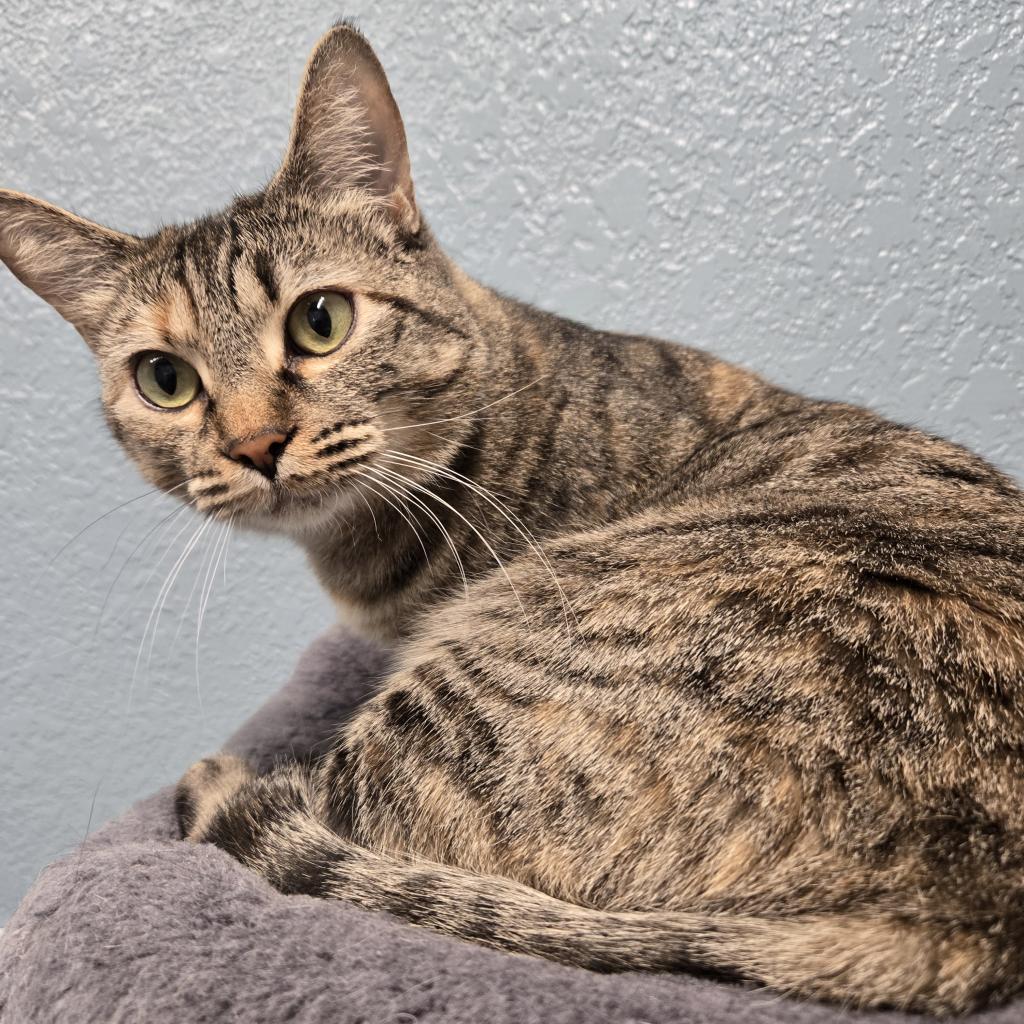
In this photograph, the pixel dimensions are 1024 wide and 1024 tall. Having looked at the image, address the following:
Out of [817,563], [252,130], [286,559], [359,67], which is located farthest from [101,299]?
[817,563]

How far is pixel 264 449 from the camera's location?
100 centimetres

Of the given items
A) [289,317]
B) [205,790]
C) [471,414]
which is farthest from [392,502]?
[205,790]

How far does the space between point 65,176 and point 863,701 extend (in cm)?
176

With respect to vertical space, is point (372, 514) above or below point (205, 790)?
above

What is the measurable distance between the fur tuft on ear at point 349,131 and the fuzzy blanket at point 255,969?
0.82 meters

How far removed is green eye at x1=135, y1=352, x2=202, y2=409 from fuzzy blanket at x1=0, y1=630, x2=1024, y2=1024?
52 cm

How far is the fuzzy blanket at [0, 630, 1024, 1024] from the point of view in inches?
25.4

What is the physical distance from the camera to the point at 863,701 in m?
0.74

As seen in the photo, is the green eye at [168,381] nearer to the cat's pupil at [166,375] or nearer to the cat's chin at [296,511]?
the cat's pupil at [166,375]

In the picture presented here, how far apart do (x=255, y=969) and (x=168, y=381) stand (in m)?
0.70

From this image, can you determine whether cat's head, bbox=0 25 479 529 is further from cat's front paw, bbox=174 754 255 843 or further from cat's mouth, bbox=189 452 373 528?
cat's front paw, bbox=174 754 255 843

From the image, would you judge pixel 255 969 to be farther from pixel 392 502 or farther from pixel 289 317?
pixel 289 317

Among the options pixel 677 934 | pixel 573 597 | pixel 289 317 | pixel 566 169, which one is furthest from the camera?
pixel 566 169

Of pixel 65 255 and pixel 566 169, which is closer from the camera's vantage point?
pixel 65 255
